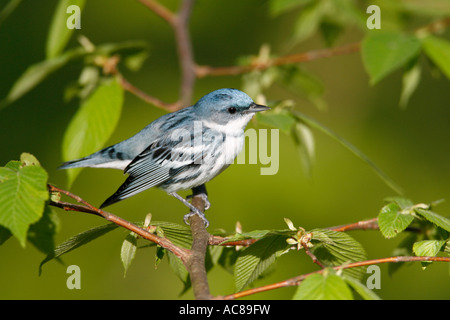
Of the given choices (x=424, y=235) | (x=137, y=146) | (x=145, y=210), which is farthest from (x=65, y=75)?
(x=424, y=235)

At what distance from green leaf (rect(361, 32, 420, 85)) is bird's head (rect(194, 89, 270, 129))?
0.72 meters

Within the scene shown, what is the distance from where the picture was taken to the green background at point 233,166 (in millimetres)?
3387

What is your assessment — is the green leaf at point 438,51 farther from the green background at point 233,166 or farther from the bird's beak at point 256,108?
the green background at point 233,166

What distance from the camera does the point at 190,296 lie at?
11.1 ft

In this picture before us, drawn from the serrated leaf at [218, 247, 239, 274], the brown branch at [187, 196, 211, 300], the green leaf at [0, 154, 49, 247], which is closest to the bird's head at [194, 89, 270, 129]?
the brown branch at [187, 196, 211, 300]

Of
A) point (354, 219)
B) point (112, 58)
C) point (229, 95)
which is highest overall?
point (112, 58)

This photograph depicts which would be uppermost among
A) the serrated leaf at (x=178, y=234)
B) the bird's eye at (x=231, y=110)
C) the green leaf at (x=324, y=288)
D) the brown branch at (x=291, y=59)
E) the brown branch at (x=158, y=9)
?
the brown branch at (x=158, y=9)

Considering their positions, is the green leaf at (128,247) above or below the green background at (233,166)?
below

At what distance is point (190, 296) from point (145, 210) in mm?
690

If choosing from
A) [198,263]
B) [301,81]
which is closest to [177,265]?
[198,263]

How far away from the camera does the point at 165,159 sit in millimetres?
2789

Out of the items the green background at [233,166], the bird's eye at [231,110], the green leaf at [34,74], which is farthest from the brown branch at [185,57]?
the green leaf at [34,74]

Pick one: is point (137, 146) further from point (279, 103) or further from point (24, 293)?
point (24, 293)

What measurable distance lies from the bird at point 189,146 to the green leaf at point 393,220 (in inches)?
42.3
